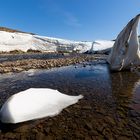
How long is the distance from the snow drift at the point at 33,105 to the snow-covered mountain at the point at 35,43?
38.0 meters

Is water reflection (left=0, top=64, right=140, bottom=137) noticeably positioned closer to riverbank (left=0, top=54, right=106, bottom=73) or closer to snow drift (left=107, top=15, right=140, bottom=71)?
snow drift (left=107, top=15, right=140, bottom=71)

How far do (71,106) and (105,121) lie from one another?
115 cm

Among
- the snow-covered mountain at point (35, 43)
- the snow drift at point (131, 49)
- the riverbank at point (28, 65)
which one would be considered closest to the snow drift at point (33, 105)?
the snow drift at point (131, 49)

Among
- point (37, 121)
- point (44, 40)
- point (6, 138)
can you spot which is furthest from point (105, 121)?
point (44, 40)

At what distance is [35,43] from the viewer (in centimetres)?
5072

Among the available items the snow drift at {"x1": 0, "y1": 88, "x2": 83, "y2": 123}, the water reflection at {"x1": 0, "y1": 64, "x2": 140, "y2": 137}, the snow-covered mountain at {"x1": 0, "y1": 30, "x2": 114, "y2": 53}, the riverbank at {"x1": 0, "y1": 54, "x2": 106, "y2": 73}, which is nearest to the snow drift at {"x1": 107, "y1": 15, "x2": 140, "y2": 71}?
the water reflection at {"x1": 0, "y1": 64, "x2": 140, "y2": 137}

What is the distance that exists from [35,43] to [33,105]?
4844cm

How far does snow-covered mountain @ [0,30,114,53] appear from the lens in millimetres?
44406

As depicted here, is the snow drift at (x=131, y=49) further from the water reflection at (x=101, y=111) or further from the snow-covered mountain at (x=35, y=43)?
the snow-covered mountain at (x=35, y=43)

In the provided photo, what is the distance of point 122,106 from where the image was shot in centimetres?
454

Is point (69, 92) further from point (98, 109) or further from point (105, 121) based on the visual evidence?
point (105, 121)

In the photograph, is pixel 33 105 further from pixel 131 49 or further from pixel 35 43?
pixel 35 43

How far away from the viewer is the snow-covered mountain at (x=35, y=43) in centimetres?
4441

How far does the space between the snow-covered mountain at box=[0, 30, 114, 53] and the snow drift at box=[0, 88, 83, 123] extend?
1496 inches
